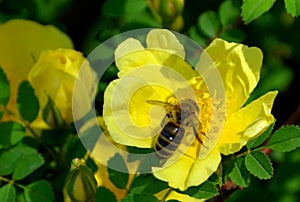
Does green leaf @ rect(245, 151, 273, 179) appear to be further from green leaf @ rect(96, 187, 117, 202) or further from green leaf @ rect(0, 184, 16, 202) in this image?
green leaf @ rect(0, 184, 16, 202)

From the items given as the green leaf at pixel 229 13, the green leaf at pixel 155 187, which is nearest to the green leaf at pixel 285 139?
the green leaf at pixel 155 187

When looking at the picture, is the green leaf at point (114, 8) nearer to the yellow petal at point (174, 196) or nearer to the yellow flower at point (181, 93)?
the yellow flower at point (181, 93)

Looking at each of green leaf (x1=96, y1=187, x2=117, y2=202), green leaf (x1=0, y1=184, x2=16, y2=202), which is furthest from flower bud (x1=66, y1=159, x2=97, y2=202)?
green leaf (x1=0, y1=184, x2=16, y2=202)

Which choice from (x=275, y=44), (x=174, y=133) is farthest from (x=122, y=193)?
(x=275, y=44)

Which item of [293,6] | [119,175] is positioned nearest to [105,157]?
[119,175]

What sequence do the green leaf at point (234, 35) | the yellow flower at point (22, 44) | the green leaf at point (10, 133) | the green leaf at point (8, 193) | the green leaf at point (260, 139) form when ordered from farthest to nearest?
1. the yellow flower at point (22, 44)
2. the green leaf at point (234, 35)
3. the green leaf at point (10, 133)
4. the green leaf at point (8, 193)
5. the green leaf at point (260, 139)

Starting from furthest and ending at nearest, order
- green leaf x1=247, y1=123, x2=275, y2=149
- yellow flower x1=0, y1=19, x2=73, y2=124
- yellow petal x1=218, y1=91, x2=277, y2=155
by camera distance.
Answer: yellow flower x1=0, y1=19, x2=73, y2=124, green leaf x1=247, y1=123, x2=275, y2=149, yellow petal x1=218, y1=91, x2=277, y2=155
